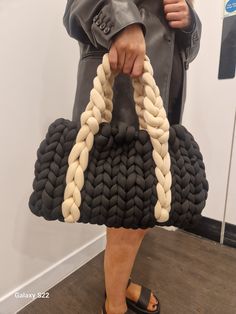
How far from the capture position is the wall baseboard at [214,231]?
1.14 metres

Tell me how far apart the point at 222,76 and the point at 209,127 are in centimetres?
22

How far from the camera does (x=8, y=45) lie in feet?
2.07

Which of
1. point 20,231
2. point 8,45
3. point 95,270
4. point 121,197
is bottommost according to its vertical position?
point 95,270

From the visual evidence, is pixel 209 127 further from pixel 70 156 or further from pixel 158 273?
pixel 70 156

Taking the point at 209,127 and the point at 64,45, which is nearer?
the point at 64,45

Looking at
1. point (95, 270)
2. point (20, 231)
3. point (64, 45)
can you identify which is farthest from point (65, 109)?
point (95, 270)

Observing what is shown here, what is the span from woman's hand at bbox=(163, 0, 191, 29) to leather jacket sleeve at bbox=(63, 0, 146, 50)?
10cm

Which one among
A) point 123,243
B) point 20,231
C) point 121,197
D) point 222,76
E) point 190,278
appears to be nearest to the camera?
point 121,197

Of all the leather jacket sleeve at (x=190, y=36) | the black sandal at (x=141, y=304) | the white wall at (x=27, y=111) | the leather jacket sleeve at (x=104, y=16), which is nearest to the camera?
the leather jacket sleeve at (x=104, y=16)

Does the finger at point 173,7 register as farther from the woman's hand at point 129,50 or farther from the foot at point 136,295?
the foot at point 136,295

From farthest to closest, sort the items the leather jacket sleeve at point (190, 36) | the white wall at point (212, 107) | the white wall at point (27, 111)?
the white wall at point (212, 107) < the white wall at point (27, 111) < the leather jacket sleeve at point (190, 36)

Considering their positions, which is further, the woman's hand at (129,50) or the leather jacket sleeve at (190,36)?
the leather jacket sleeve at (190,36)

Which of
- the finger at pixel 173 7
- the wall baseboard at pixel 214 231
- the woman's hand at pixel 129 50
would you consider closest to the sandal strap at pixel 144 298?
the wall baseboard at pixel 214 231

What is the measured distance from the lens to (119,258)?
0.63 metres
